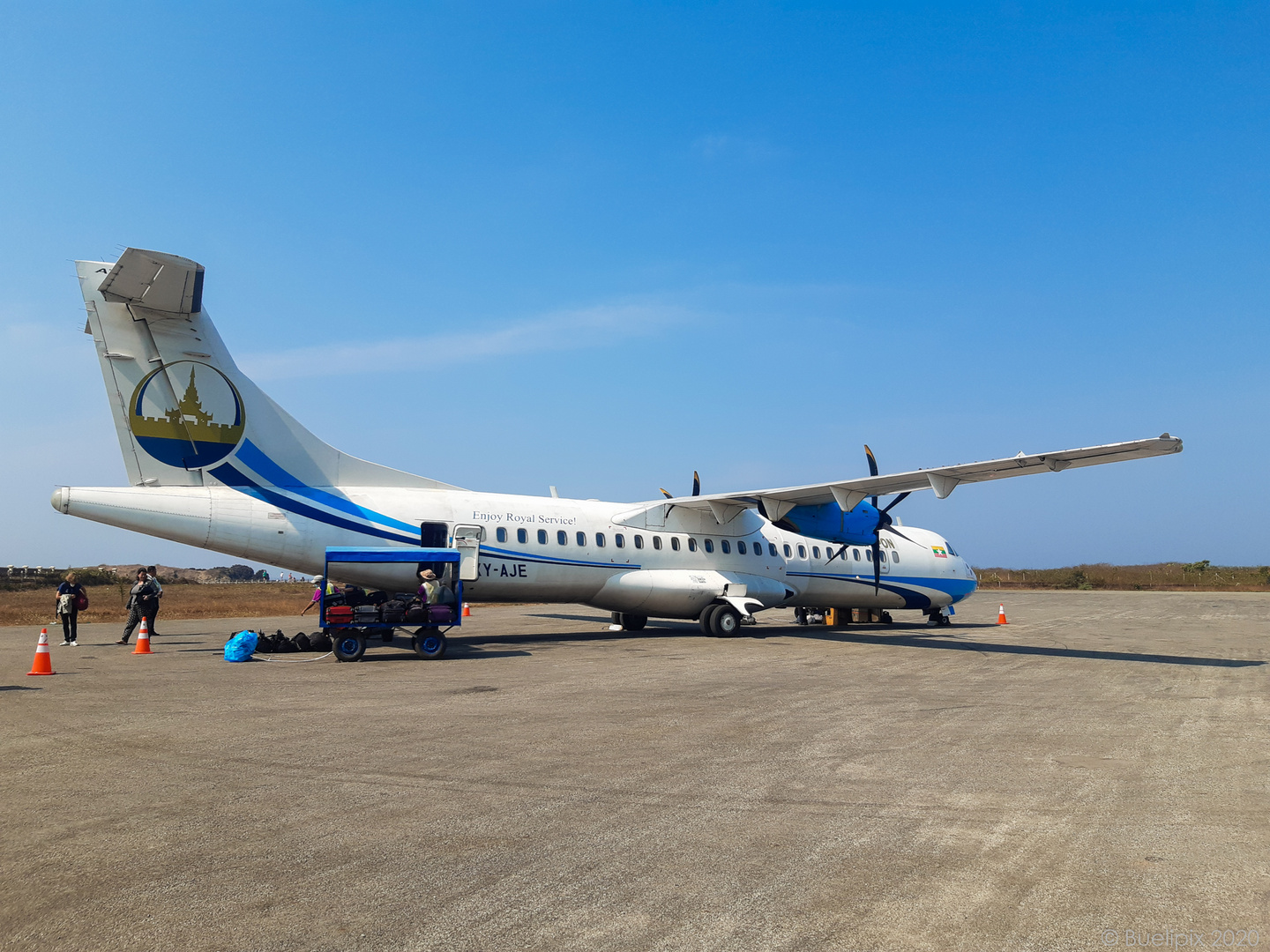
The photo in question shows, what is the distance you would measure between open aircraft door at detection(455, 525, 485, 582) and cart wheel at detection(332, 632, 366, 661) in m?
3.65

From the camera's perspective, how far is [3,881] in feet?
14.5

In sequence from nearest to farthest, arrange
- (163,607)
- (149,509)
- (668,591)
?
1. (149,509)
2. (668,591)
3. (163,607)

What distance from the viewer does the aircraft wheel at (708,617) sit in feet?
72.7

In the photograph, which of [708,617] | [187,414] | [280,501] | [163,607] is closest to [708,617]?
[708,617]

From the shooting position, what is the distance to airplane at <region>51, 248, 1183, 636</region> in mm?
15719

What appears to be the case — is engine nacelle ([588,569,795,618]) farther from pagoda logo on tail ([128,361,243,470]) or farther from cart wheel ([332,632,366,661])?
pagoda logo on tail ([128,361,243,470])

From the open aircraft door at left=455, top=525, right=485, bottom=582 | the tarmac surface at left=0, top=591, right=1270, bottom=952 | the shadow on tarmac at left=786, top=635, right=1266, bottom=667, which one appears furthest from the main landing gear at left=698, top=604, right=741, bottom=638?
the tarmac surface at left=0, top=591, right=1270, bottom=952

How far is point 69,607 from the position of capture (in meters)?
17.5

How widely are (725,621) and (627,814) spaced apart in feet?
55.0

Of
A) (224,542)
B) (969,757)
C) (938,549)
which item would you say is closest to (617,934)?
(969,757)

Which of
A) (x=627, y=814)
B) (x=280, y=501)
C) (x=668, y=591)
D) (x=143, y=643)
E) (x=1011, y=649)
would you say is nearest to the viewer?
(x=627, y=814)

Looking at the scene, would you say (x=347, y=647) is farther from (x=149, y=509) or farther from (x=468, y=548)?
(x=149, y=509)

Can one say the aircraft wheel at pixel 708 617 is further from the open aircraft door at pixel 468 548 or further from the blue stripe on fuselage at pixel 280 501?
the blue stripe on fuselage at pixel 280 501

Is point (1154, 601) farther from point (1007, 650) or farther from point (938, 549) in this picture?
point (1007, 650)
